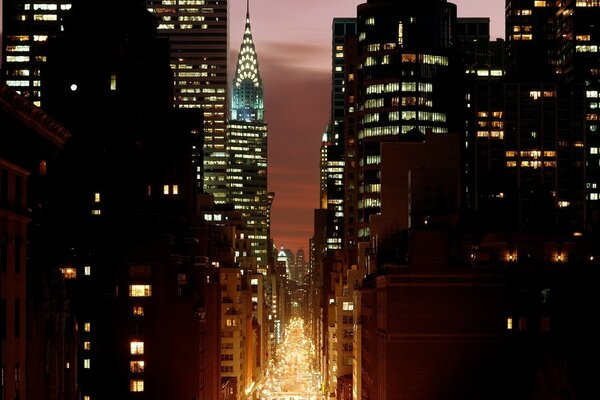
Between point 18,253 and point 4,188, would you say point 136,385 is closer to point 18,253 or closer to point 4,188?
point 18,253

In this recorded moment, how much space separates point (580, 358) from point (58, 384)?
36044 mm

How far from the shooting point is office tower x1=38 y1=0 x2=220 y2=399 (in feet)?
354

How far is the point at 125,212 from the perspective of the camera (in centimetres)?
11294

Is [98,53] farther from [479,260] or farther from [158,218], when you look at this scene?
[479,260]

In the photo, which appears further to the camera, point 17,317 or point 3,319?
point 17,317

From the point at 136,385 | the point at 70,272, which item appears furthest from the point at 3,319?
the point at 136,385

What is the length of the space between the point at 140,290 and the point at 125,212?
8.46m

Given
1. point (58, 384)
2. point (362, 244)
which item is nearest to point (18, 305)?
point (58, 384)

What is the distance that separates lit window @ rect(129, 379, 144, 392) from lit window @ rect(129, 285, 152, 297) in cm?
792

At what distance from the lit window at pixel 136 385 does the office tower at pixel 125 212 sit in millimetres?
92

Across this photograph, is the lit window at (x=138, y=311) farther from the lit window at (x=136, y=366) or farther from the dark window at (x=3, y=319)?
the dark window at (x=3, y=319)

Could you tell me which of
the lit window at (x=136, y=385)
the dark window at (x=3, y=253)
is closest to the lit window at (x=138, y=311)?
the lit window at (x=136, y=385)

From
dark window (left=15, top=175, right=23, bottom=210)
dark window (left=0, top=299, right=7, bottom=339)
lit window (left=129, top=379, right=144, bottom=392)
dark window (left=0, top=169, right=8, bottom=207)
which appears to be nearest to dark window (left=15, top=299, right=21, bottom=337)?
dark window (left=0, top=299, right=7, bottom=339)

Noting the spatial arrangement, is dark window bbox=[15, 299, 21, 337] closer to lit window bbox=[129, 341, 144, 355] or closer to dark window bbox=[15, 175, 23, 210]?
dark window bbox=[15, 175, 23, 210]
